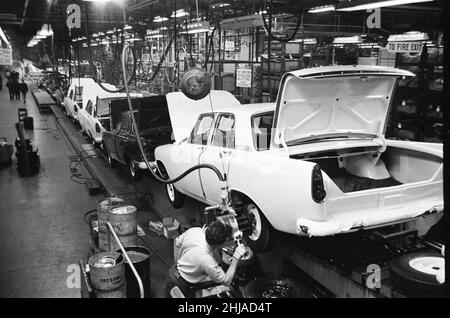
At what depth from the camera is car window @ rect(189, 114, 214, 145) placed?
5.84 m

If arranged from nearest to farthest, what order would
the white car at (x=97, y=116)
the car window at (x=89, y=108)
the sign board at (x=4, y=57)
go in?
the white car at (x=97, y=116)
the car window at (x=89, y=108)
the sign board at (x=4, y=57)

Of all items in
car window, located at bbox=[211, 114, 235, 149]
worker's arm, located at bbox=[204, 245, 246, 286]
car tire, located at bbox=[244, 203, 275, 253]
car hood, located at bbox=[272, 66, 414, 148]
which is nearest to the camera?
worker's arm, located at bbox=[204, 245, 246, 286]

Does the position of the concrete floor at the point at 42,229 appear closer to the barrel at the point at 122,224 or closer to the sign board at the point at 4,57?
the barrel at the point at 122,224

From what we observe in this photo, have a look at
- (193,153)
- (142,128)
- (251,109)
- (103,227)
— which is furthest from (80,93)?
(251,109)

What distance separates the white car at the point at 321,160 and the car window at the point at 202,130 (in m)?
0.12

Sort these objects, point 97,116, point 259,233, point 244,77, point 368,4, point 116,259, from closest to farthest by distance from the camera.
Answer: point 116,259, point 368,4, point 259,233, point 97,116, point 244,77

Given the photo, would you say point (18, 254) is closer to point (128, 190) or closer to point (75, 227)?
point (75, 227)

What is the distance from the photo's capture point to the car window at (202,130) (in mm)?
5844

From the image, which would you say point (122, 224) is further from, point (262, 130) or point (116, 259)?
point (262, 130)

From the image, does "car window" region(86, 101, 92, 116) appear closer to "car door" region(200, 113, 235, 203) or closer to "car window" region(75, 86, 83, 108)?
"car window" region(75, 86, 83, 108)

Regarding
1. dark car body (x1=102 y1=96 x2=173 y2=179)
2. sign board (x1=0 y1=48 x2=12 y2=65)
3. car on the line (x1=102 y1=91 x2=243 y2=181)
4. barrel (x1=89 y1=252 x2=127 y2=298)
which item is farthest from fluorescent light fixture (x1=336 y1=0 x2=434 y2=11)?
sign board (x1=0 y1=48 x2=12 y2=65)

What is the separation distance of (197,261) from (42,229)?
12.3ft

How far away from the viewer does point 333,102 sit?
483 centimetres

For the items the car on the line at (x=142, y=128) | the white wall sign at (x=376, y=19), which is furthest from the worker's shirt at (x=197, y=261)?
the white wall sign at (x=376, y=19)
